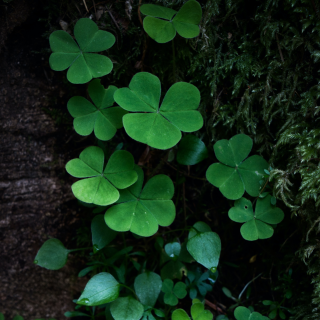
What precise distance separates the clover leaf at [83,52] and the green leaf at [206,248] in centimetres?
94

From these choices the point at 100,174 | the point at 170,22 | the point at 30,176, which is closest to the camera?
the point at 170,22

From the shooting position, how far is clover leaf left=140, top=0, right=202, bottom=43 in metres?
1.07

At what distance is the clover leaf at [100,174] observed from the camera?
44.2 inches

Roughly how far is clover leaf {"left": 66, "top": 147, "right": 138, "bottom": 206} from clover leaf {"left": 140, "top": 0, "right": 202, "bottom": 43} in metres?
0.59

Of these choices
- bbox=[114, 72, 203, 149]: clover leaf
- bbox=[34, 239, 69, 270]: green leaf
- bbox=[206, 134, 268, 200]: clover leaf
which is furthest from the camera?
bbox=[34, 239, 69, 270]: green leaf

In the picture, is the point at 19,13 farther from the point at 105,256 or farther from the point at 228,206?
the point at 228,206

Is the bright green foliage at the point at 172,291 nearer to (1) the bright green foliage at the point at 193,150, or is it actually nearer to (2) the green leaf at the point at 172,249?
(2) the green leaf at the point at 172,249

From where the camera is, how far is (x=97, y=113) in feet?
4.04

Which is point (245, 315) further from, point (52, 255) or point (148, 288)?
point (52, 255)

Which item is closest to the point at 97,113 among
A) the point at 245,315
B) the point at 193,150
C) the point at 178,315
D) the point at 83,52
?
the point at 83,52

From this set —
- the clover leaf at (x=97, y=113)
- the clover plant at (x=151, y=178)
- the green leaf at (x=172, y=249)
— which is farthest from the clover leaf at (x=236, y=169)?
the clover leaf at (x=97, y=113)

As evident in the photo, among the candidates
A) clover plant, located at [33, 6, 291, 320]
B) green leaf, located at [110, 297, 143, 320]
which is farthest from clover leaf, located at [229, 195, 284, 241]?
green leaf, located at [110, 297, 143, 320]

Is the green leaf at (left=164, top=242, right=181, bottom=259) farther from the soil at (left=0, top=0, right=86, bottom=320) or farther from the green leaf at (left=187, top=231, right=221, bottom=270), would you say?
the soil at (left=0, top=0, right=86, bottom=320)

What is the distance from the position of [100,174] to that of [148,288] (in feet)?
2.12
